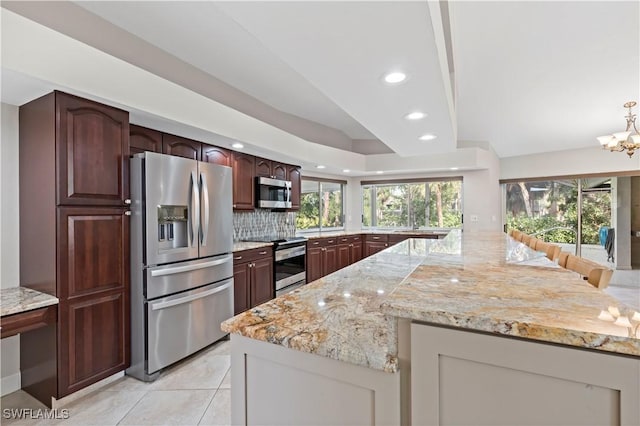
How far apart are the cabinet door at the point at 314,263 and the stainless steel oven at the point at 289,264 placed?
189 millimetres

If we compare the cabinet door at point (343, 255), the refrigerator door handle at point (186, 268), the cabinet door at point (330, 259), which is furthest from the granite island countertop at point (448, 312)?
the cabinet door at point (343, 255)

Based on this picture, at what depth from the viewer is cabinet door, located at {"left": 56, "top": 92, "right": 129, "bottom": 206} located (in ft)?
6.34

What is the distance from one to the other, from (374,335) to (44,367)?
2340mm

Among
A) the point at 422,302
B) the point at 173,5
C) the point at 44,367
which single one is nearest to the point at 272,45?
the point at 173,5

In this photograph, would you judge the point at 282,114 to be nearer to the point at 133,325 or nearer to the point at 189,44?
the point at 189,44

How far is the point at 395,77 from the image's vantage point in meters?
1.92

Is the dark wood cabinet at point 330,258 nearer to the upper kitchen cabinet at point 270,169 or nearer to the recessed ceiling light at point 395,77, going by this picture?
the upper kitchen cabinet at point 270,169

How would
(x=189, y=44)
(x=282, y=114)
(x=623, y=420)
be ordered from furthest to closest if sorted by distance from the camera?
(x=282, y=114) → (x=189, y=44) → (x=623, y=420)

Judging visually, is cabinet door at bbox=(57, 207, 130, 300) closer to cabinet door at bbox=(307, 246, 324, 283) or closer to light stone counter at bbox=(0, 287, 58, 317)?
light stone counter at bbox=(0, 287, 58, 317)

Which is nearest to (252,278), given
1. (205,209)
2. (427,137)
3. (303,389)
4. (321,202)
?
(205,209)

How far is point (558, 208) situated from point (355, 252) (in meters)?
4.08

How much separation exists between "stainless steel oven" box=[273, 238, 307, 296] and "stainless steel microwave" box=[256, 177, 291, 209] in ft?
1.79

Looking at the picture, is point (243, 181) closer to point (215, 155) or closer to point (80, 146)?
point (215, 155)

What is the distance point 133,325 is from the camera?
2.32m
